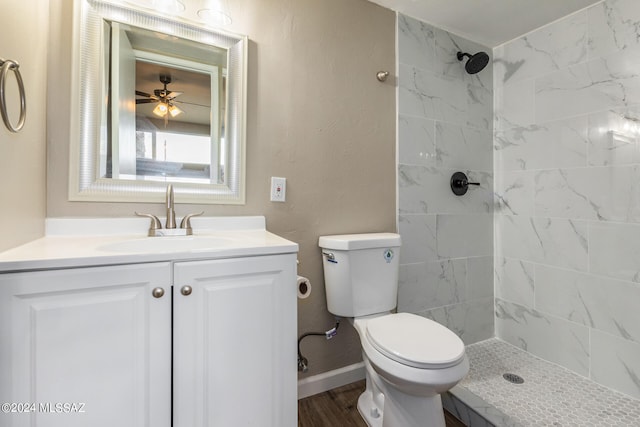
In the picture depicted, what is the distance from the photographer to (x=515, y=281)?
6.40ft

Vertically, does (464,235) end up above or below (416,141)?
below

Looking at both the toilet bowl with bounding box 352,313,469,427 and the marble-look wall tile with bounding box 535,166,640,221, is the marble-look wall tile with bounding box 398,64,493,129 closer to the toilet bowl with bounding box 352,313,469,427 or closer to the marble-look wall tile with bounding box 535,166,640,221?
the marble-look wall tile with bounding box 535,166,640,221

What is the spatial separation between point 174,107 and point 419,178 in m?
1.35

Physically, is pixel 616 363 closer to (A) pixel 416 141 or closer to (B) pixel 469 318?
(B) pixel 469 318

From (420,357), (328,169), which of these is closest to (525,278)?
(420,357)

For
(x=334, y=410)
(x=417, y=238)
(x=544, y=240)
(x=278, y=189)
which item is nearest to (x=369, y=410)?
(x=334, y=410)

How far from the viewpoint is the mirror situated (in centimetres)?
113

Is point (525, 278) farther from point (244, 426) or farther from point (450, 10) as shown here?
point (244, 426)

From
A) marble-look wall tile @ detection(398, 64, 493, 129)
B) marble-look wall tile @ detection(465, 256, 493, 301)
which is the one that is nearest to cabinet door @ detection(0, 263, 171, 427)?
marble-look wall tile @ detection(398, 64, 493, 129)

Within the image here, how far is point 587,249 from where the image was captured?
161cm

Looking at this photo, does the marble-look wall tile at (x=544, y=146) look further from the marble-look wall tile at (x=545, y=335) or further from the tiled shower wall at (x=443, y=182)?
the marble-look wall tile at (x=545, y=335)

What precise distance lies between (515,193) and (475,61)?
0.88 m

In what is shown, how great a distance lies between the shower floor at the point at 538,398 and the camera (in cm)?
129

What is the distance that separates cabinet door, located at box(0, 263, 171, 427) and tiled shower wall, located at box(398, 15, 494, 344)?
1291mm
